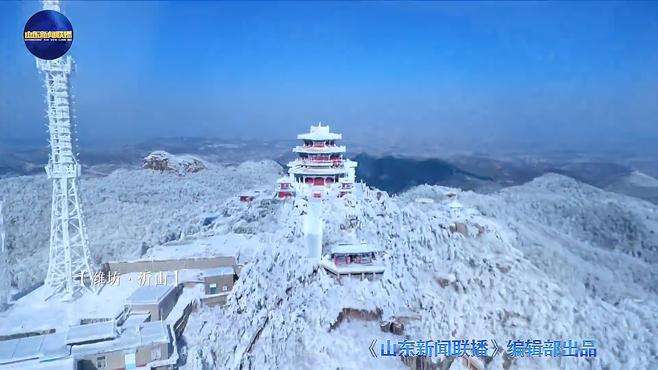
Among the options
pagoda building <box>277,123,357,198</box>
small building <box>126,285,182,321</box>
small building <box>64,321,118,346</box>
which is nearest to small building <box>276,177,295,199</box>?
pagoda building <box>277,123,357,198</box>

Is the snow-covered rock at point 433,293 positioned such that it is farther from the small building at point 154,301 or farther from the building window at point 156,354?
the small building at point 154,301

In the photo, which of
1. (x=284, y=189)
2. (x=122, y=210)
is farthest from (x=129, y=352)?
(x=122, y=210)

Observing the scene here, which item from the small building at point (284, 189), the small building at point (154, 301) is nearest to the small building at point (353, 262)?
the small building at point (154, 301)

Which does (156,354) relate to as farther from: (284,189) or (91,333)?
(284,189)

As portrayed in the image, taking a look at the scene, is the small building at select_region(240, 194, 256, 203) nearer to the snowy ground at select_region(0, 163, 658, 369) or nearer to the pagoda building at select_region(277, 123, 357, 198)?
the snowy ground at select_region(0, 163, 658, 369)

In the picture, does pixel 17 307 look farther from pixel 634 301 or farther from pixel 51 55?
pixel 634 301

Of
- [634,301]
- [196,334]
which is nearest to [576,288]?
[634,301]
